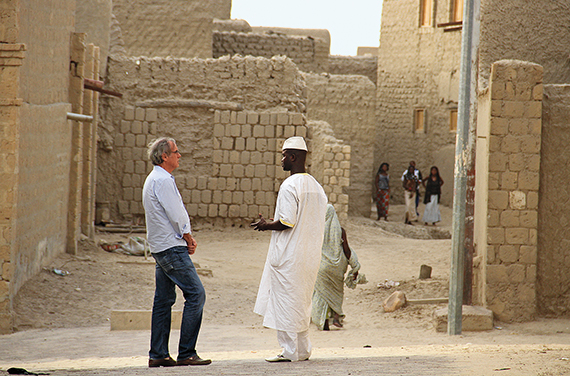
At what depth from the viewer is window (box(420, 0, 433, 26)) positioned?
21294 millimetres

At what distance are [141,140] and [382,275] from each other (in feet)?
20.0

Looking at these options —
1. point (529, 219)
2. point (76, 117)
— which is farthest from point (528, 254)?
point (76, 117)

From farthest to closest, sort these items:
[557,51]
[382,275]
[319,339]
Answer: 1. [382,275]
2. [557,51]
3. [319,339]

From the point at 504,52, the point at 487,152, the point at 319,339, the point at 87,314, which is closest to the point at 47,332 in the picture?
the point at 87,314

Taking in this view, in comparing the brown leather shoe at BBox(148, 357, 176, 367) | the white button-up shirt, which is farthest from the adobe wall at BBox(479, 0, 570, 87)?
the brown leather shoe at BBox(148, 357, 176, 367)

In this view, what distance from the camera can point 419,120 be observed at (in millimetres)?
22031

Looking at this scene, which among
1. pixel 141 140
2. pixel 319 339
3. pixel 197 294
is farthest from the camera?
pixel 141 140

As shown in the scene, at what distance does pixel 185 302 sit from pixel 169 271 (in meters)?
0.24

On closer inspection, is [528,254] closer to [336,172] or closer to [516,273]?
[516,273]

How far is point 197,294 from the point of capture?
14.5ft

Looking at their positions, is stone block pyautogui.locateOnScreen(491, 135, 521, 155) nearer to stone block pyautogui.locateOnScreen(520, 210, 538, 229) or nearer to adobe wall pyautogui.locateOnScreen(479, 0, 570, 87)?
stone block pyautogui.locateOnScreen(520, 210, 538, 229)

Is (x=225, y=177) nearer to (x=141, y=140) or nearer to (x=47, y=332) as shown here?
(x=141, y=140)

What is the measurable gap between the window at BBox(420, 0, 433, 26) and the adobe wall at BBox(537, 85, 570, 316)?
48.8 ft

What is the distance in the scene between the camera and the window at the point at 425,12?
2129 centimetres
